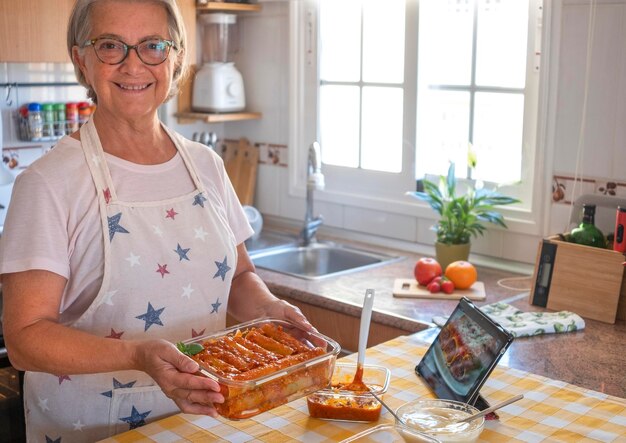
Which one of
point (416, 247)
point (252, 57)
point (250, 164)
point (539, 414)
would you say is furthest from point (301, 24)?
point (539, 414)

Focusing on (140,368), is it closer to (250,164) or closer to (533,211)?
(533,211)

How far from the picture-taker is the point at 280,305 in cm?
164

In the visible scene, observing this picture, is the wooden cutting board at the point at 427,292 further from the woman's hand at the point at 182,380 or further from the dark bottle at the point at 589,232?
the woman's hand at the point at 182,380

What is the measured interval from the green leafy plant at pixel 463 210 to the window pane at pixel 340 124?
1.80ft

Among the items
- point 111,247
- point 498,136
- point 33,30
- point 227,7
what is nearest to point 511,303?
point 498,136

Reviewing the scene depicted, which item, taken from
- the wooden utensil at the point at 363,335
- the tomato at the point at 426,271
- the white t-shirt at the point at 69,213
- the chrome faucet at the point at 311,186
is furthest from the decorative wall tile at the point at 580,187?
the white t-shirt at the point at 69,213

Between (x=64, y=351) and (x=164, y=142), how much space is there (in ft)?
1.63

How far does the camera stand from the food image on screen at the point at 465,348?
1.50 meters

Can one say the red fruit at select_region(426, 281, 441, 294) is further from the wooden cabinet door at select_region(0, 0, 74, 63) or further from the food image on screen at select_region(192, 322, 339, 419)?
the wooden cabinet door at select_region(0, 0, 74, 63)

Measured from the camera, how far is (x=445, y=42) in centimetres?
280

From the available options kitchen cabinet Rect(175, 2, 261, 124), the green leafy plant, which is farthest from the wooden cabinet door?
the green leafy plant

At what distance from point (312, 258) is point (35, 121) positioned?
109 centimetres

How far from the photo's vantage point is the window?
2641 millimetres

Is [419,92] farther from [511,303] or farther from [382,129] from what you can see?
[511,303]
